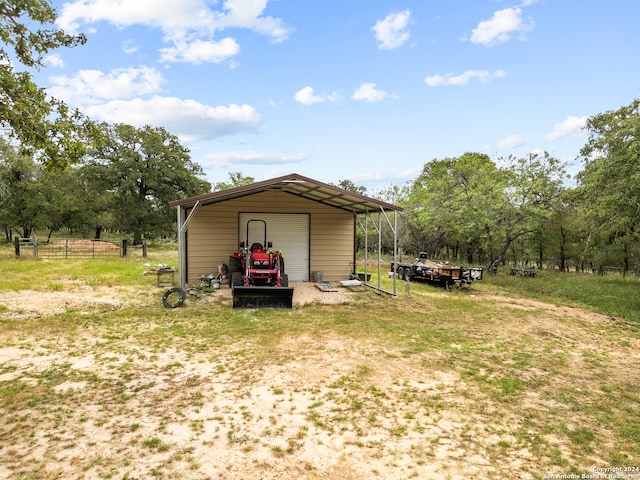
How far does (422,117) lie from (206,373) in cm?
1224

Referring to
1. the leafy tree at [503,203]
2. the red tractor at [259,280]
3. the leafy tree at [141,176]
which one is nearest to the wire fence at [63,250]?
the leafy tree at [141,176]

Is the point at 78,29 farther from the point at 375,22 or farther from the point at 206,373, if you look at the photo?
the point at 375,22

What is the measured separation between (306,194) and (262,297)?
4274 mm

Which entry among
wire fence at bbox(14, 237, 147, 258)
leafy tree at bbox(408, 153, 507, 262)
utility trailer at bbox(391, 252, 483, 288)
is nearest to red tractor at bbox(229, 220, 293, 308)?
utility trailer at bbox(391, 252, 483, 288)

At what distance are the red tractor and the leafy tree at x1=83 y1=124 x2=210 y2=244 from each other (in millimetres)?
15974

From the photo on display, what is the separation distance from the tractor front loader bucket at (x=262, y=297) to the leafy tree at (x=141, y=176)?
18.1 meters

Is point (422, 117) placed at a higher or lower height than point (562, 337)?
higher

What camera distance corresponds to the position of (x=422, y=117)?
1364cm

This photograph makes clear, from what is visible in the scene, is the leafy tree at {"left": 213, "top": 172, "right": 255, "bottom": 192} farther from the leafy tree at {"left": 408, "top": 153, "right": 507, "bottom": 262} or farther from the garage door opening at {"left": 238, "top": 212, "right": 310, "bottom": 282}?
the garage door opening at {"left": 238, "top": 212, "right": 310, "bottom": 282}

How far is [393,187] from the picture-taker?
2369 centimetres

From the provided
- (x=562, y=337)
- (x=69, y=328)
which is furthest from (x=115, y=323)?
(x=562, y=337)

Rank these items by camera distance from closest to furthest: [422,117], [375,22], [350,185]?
1. [375,22]
2. [422,117]
3. [350,185]

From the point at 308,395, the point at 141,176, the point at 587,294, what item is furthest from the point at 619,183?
the point at 141,176

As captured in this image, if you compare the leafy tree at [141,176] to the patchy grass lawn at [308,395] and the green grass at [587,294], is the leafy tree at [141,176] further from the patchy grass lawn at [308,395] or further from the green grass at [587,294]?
the green grass at [587,294]
